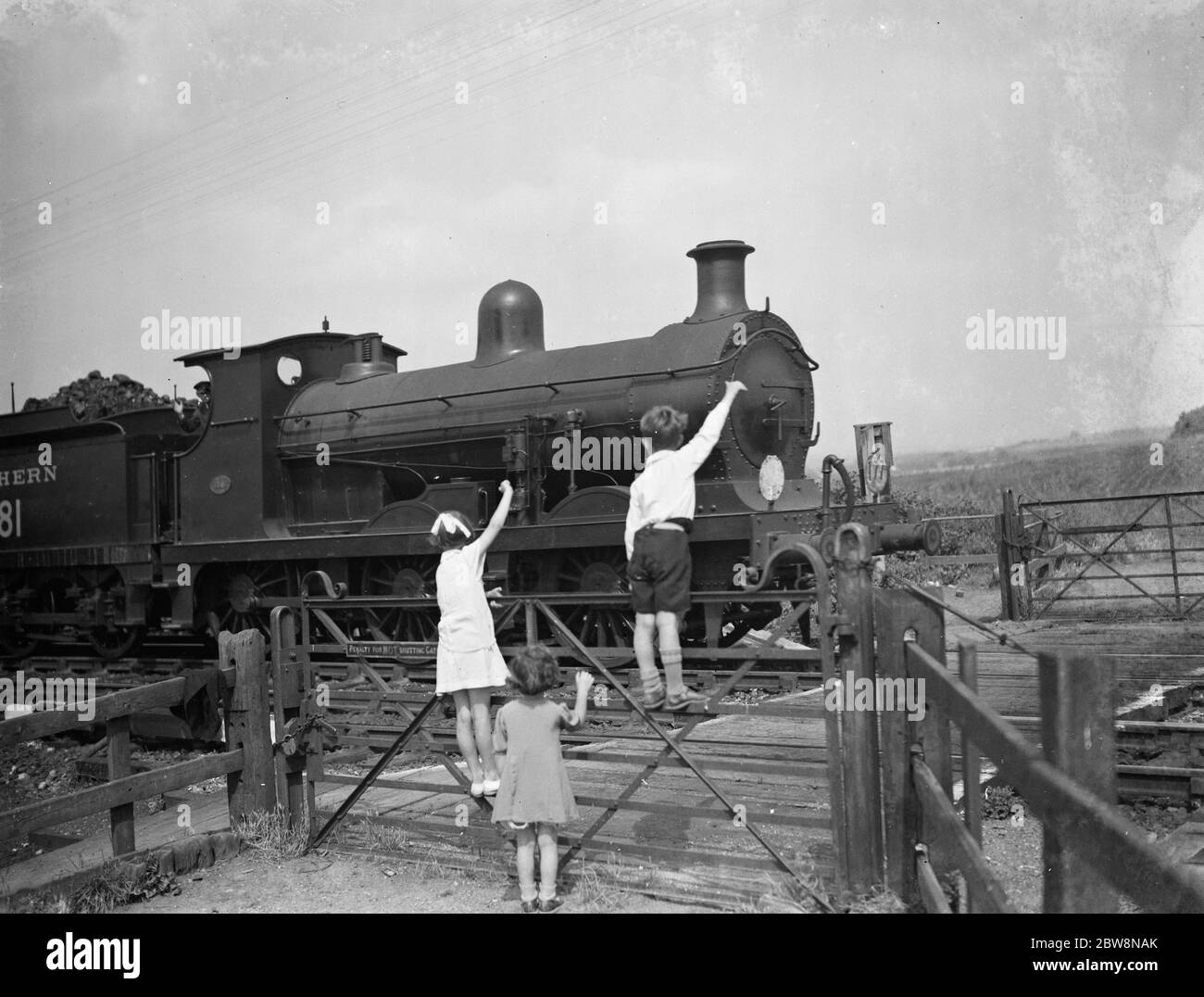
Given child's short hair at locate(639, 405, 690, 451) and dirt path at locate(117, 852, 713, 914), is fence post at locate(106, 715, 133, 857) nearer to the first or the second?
dirt path at locate(117, 852, 713, 914)

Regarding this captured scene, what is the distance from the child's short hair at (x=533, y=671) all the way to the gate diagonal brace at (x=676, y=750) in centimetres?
31

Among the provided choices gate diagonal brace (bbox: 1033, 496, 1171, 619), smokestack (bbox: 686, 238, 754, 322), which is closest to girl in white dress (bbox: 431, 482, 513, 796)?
smokestack (bbox: 686, 238, 754, 322)

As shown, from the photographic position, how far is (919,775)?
13.1ft

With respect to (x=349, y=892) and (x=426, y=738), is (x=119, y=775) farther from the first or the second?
(x=426, y=738)

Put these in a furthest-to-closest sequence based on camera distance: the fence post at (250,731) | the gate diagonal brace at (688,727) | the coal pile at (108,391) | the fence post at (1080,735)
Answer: the coal pile at (108,391)
the fence post at (250,731)
the gate diagonal brace at (688,727)
the fence post at (1080,735)

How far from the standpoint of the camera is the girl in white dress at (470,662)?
5.40 m

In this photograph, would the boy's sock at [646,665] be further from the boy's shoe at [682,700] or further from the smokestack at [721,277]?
the smokestack at [721,277]

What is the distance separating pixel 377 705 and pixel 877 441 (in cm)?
611

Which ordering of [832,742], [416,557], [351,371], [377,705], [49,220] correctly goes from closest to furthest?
[832,742]
[377,705]
[49,220]
[416,557]
[351,371]

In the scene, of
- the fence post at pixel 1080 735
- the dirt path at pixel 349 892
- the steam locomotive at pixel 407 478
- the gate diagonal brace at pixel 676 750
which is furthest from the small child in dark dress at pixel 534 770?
the steam locomotive at pixel 407 478

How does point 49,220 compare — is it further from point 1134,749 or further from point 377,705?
point 1134,749

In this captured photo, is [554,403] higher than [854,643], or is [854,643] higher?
[554,403]

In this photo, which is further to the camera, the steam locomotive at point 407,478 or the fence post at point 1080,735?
the steam locomotive at point 407,478
